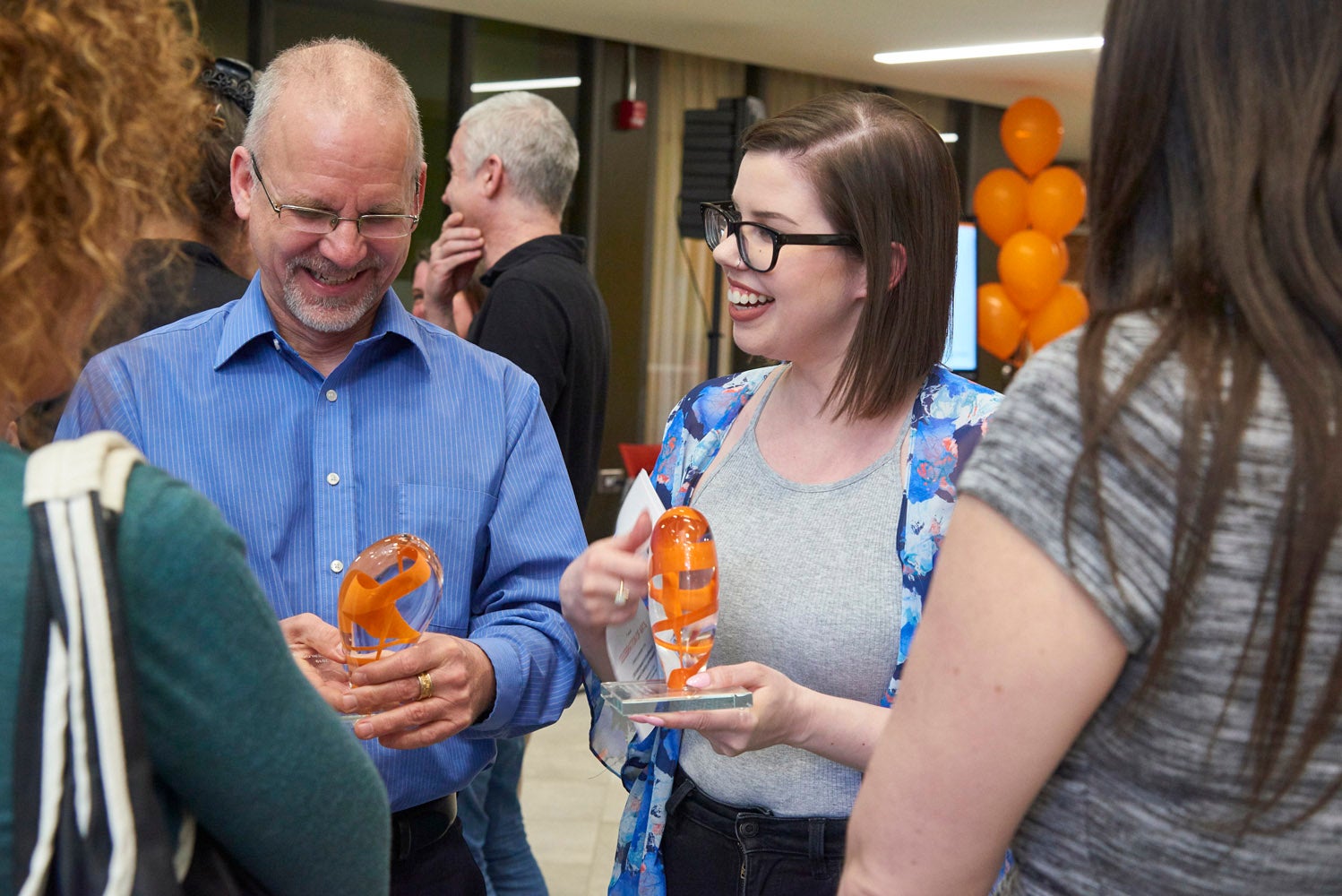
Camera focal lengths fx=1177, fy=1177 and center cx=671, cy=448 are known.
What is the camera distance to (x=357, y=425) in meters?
1.60

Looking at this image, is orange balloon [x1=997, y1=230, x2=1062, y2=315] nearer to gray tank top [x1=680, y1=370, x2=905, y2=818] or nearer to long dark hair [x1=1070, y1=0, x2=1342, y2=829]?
gray tank top [x1=680, y1=370, x2=905, y2=818]

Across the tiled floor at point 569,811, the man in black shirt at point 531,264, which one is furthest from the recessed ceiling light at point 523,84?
the man in black shirt at point 531,264

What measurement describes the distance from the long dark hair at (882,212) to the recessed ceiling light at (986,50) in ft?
20.9

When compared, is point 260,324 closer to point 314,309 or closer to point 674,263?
point 314,309

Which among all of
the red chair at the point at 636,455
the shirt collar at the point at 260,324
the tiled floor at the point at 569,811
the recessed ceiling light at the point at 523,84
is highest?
the recessed ceiling light at the point at 523,84

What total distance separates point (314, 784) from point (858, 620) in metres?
0.83

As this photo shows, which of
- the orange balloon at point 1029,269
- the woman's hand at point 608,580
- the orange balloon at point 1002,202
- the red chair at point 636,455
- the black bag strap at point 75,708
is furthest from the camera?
the orange balloon at point 1002,202

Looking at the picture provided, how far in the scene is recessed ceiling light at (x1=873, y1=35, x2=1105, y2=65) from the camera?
7.46 m

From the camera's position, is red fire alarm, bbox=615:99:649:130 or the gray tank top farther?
red fire alarm, bbox=615:99:649:130

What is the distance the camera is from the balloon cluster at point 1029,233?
7.33 metres

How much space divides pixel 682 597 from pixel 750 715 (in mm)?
147

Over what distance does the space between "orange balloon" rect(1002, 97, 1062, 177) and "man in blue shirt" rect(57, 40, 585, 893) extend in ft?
21.8

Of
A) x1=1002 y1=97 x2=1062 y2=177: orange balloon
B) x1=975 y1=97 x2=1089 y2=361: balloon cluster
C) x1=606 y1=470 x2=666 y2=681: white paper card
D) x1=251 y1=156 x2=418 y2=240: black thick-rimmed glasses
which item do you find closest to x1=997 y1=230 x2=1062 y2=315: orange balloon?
x1=975 y1=97 x2=1089 y2=361: balloon cluster

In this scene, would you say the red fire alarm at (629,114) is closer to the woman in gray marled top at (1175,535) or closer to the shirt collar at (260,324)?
the shirt collar at (260,324)
